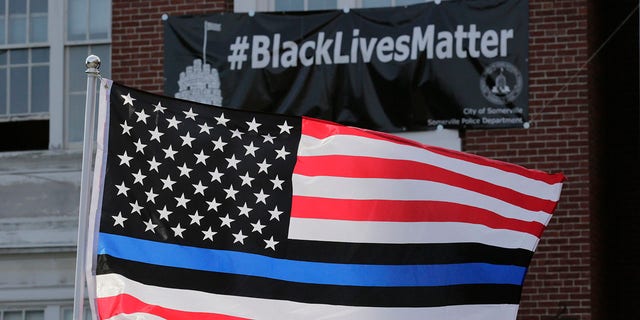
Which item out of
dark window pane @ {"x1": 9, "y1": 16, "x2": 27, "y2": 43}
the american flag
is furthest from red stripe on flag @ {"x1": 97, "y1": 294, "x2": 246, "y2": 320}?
dark window pane @ {"x1": 9, "y1": 16, "x2": 27, "y2": 43}

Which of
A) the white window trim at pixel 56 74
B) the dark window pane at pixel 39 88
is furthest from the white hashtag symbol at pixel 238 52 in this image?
the dark window pane at pixel 39 88

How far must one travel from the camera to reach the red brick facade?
12250mm

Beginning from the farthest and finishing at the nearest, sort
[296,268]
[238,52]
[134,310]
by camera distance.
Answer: [238,52] → [296,268] → [134,310]

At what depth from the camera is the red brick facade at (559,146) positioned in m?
12.2

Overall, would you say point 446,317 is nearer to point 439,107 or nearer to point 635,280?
point 439,107

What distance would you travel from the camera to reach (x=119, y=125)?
769 cm

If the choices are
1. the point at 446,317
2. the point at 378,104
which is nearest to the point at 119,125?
the point at 446,317

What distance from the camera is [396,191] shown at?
8.08 meters

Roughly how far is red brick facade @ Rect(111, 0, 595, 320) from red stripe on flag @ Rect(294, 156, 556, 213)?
4030 mm

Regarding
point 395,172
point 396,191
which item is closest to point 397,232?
point 396,191

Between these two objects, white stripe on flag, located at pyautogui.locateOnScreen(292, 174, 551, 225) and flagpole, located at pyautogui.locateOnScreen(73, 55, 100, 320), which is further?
white stripe on flag, located at pyautogui.locateOnScreen(292, 174, 551, 225)

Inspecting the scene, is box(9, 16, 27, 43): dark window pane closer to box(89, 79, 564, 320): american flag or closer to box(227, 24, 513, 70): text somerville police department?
box(227, 24, 513, 70): text somerville police department

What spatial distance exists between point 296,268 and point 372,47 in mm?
5458

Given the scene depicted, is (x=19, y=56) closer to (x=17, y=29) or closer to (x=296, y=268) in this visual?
(x=17, y=29)
